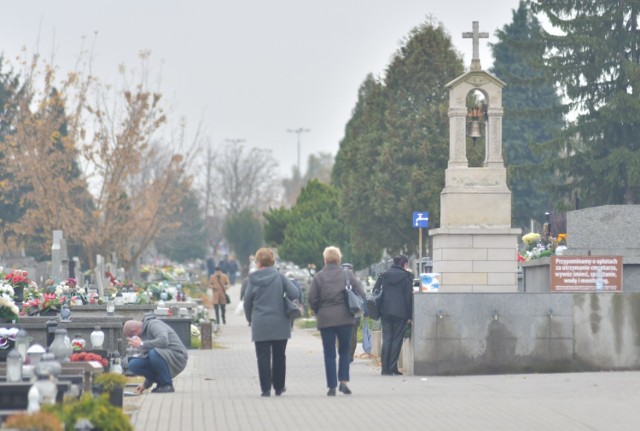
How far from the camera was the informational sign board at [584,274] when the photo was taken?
859 inches

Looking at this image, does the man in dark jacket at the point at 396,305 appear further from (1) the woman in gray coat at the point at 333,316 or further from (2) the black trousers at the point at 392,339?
(1) the woman in gray coat at the point at 333,316

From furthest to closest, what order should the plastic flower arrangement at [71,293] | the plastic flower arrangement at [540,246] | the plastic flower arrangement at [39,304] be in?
1. the plastic flower arrangement at [71,293]
2. the plastic flower arrangement at [540,246]
3. the plastic flower arrangement at [39,304]

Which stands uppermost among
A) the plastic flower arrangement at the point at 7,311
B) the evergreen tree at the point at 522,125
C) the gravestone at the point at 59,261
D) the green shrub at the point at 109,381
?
the evergreen tree at the point at 522,125

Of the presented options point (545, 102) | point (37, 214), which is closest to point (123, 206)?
point (37, 214)

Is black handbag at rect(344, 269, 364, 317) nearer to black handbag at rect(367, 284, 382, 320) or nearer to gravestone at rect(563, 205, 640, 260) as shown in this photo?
black handbag at rect(367, 284, 382, 320)

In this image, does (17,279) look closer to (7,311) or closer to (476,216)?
(7,311)

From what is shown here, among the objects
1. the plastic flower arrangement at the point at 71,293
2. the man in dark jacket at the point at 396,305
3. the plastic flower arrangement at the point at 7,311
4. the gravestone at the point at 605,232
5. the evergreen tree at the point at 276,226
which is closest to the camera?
the plastic flower arrangement at the point at 7,311

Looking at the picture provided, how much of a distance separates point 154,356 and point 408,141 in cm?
3378

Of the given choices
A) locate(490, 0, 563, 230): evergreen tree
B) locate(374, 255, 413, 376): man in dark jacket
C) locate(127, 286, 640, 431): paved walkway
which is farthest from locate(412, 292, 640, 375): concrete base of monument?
locate(490, 0, 563, 230): evergreen tree

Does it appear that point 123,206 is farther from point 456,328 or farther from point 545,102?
point 456,328

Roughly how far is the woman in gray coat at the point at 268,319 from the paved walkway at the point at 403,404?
12.6 inches

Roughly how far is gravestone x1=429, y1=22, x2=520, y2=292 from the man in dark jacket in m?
2.46

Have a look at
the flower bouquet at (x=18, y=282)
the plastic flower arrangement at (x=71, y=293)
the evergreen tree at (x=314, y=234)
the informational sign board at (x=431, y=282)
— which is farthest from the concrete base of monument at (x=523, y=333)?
the evergreen tree at (x=314, y=234)

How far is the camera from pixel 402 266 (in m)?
21.6
